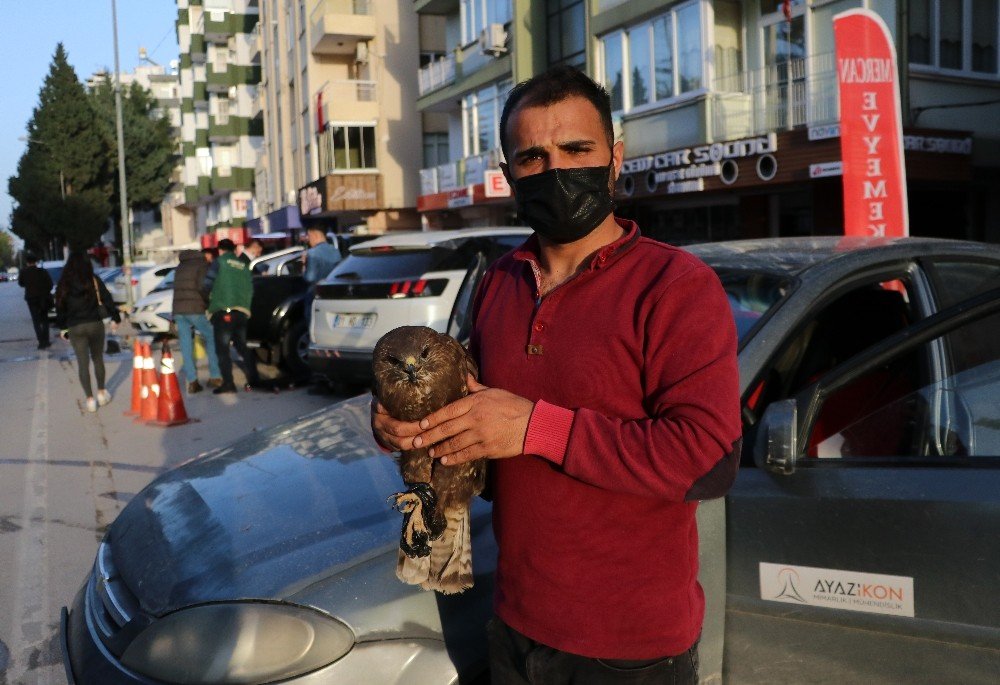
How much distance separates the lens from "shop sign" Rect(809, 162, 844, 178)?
46.9 feet

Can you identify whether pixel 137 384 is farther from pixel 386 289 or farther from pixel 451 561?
pixel 451 561

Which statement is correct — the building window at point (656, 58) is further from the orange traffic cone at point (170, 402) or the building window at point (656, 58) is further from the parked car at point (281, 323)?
the orange traffic cone at point (170, 402)

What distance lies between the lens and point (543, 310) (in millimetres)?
1764

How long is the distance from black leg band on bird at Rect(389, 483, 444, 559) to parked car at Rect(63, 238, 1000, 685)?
426 mm

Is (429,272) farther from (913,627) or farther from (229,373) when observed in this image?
(913,627)

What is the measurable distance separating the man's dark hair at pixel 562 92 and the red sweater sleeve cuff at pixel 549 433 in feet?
1.83

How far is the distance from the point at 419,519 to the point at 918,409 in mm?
1577

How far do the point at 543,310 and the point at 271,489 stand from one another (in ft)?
4.76

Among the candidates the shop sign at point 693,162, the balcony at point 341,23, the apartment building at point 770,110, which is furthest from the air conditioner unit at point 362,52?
the shop sign at point 693,162

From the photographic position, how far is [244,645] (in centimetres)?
218

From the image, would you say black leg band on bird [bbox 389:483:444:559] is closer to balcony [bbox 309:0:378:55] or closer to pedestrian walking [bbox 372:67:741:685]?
pedestrian walking [bbox 372:67:741:685]

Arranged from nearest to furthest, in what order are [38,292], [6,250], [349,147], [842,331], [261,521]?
[261,521] < [842,331] < [38,292] < [349,147] < [6,250]

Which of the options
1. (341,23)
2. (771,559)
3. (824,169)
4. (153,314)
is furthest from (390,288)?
(341,23)

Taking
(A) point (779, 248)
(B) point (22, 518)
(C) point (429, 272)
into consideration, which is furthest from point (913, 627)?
(C) point (429, 272)
